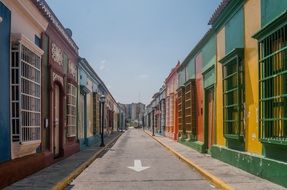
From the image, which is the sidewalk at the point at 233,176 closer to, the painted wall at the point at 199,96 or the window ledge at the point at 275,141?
the window ledge at the point at 275,141

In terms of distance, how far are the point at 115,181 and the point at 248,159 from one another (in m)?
3.44

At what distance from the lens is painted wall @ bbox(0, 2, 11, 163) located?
915 centimetres

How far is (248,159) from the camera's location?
1131cm

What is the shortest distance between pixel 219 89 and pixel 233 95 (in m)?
1.84

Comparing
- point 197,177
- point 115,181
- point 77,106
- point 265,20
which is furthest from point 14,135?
point 77,106

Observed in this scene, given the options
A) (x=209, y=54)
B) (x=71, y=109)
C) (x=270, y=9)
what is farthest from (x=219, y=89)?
(x=71, y=109)

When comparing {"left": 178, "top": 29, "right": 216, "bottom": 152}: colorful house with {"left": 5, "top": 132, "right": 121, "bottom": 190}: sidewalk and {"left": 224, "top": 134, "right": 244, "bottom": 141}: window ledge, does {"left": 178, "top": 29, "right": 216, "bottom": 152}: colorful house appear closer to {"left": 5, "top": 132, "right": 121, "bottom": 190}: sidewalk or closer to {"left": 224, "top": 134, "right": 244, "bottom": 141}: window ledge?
{"left": 224, "top": 134, "right": 244, "bottom": 141}: window ledge

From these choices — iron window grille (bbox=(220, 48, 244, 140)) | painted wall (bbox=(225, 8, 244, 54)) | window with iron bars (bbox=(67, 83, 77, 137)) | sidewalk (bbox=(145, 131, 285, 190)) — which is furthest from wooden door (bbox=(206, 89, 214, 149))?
window with iron bars (bbox=(67, 83, 77, 137))

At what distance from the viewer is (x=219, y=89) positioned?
15367 mm

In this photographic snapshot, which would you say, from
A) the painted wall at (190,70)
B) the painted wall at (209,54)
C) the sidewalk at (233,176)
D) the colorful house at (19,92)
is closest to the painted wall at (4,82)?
the colorful house at (19,92)

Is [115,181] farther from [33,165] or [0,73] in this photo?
[0,73]

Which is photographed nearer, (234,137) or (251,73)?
(251,73)

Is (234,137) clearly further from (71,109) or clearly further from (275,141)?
(71,109)

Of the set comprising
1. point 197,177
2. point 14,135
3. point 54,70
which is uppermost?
point 54,70
